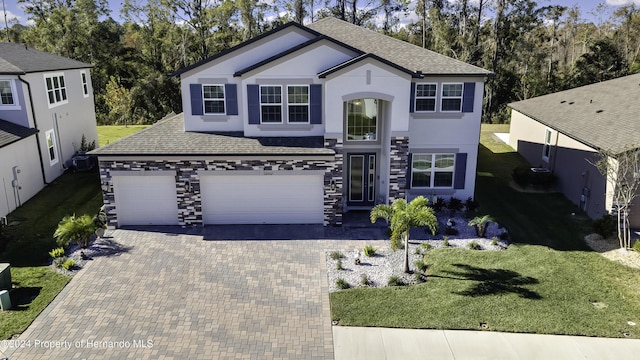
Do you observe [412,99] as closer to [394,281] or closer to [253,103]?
[253,103]

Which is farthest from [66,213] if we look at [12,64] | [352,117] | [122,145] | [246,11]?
[246,11]

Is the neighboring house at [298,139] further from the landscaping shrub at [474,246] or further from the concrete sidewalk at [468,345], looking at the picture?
the concrete sidewalk at [468,345]

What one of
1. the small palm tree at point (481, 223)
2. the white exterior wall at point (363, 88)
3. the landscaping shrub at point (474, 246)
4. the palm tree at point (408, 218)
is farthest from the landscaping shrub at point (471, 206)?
the palm tree at point (408, 218)

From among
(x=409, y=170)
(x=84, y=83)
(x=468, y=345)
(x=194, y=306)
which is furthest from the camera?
(x=84, y=83)

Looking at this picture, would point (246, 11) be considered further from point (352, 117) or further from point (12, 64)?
point (352, 117)

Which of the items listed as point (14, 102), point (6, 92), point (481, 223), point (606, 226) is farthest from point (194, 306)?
point (6, 92)

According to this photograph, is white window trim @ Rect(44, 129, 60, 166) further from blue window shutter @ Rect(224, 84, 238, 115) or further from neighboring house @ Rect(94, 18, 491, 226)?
blue window shutter @ Rect(224, 84, 238, 115)

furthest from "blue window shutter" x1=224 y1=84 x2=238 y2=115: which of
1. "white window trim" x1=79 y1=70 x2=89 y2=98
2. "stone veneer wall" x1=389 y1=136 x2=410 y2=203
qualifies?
"white window trim" x1=79 y1=70 x2=89 y2=98
